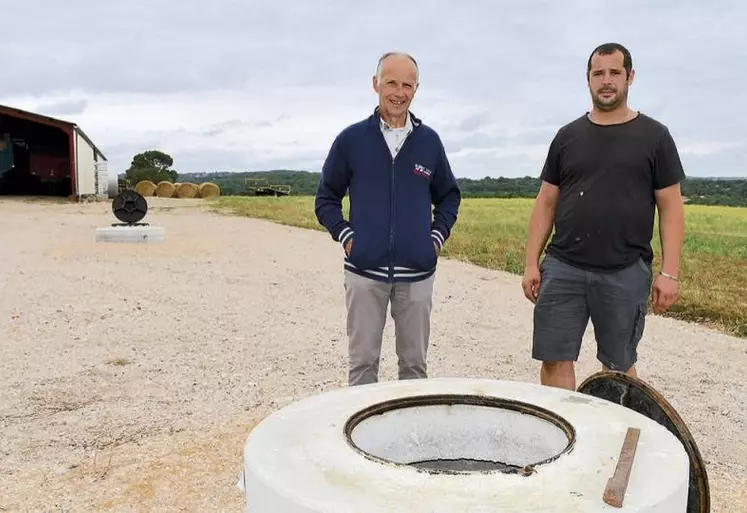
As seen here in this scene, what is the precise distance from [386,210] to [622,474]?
1635 mm

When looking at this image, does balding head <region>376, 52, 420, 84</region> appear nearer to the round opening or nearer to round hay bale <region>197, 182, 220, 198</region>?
the round opening

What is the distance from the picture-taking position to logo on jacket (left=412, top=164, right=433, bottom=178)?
3420mm

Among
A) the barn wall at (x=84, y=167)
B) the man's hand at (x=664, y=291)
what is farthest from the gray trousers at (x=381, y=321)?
the barn wall at (x=84, y=167)

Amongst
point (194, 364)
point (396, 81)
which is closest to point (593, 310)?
point (396, 81)

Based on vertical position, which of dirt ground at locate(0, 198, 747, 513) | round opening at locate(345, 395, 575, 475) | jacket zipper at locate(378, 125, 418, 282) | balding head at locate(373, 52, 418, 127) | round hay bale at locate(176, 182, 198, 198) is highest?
balding head at locate(373, 52, 418, 127)

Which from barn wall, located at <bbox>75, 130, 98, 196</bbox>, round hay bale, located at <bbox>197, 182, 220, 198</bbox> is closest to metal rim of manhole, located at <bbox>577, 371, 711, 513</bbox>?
barn wall, located at <bbox>75, 130, 98, 196</bbox>

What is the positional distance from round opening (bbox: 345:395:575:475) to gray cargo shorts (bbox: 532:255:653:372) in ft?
2.79

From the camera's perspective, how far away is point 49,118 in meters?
25.9

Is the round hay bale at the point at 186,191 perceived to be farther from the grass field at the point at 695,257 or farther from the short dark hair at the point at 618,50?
the short dark hair at the point at 618,50

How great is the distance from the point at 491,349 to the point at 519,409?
3.99 metres

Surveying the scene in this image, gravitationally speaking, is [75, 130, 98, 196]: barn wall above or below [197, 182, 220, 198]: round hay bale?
above

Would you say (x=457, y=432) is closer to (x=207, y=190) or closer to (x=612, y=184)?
(x=612, y=184)

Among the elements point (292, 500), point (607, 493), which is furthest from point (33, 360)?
point (607, 493)

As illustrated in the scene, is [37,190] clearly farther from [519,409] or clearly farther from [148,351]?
[519,409]
